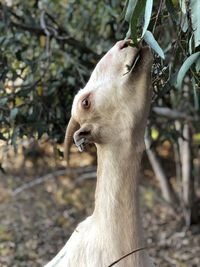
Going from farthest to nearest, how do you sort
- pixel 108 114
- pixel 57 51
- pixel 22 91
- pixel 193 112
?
pixel 193 112 → pixel 57 51 → pixel 22 91 → pixel 108 114

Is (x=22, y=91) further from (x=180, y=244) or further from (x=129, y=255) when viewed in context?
(x=180, y=244)

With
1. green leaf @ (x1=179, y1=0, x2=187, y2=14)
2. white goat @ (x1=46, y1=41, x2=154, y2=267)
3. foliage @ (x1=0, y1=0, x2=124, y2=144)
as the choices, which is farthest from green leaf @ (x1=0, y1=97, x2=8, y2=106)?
green leaf @ (x1=179, y1=0, x2=187, y2=14)

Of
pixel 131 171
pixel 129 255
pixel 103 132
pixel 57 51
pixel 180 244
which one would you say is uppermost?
pixel 57 51

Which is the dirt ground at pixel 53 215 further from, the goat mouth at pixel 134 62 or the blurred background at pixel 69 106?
the goat mouth at pixel 134 62

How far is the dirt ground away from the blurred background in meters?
0.01

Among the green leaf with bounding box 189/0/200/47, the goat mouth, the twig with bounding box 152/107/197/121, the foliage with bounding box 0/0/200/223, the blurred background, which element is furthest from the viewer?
the twig with bounding box 152/107/197/121

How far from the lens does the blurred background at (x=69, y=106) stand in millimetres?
2472

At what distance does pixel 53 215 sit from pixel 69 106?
124 inches

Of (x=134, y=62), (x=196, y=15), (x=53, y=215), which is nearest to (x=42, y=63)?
(x=134, y=62)

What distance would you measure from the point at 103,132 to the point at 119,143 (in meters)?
0.07

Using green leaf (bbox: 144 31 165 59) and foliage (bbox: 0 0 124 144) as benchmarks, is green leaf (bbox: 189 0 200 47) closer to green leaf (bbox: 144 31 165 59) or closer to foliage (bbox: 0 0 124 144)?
green leaf (bbox: 144 31 165 59)

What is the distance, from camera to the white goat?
216 centimetres

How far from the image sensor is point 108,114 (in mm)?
2209

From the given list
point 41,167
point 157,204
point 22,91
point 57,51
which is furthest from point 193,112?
point 41,167
